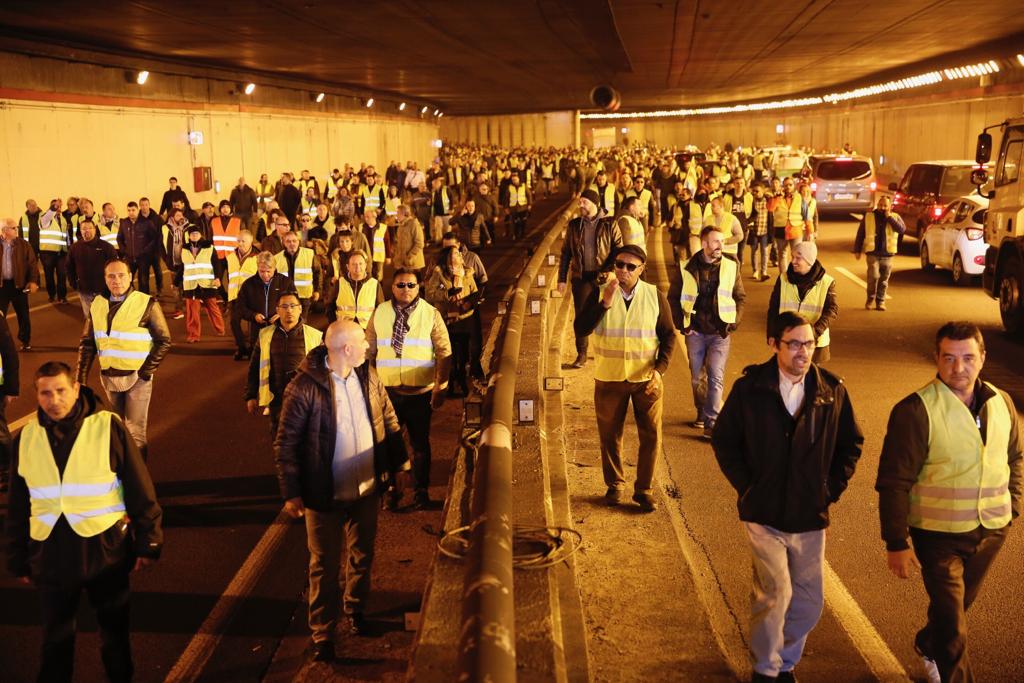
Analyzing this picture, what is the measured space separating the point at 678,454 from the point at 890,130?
40300 millimetres

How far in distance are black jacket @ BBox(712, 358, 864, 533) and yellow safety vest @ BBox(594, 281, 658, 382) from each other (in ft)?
8.94

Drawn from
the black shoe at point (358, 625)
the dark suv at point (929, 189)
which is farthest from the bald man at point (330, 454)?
the dark suv at point (929, 189)

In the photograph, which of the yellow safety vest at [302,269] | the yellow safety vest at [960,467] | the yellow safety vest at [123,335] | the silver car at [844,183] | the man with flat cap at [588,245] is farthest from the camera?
the silver car at [844,183]

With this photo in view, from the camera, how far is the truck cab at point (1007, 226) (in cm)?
1569

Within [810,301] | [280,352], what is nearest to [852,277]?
[810,301]

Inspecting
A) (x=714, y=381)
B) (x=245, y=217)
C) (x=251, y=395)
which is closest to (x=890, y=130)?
(x=245, y=217)

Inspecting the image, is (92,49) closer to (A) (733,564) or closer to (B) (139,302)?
(B) (139,302)

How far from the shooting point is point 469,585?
381 centimetres

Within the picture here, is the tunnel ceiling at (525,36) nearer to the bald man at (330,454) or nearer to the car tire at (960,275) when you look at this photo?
the car tire at (960,275)

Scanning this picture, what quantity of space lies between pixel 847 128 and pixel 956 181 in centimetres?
3280

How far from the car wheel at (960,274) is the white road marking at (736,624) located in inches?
589

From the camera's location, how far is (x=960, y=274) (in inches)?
831

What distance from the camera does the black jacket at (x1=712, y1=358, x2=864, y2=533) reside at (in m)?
5.25

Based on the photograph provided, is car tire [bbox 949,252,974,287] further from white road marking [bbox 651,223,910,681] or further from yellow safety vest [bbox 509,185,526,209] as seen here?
white road marking [bbox 651,223,910,681]
